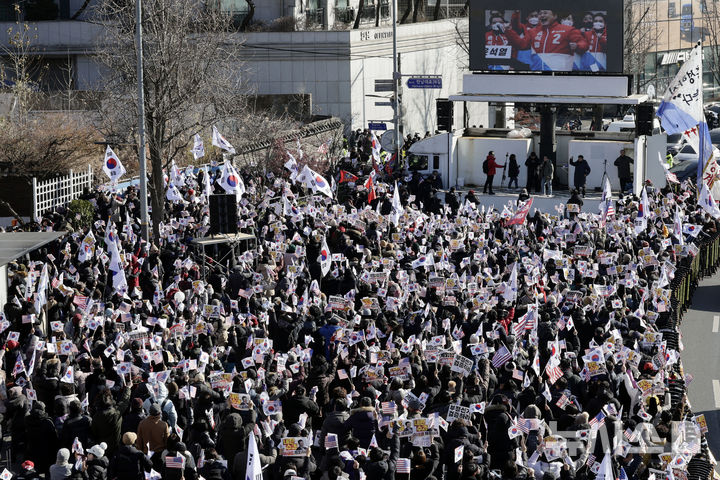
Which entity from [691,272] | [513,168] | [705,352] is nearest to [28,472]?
[705,352]

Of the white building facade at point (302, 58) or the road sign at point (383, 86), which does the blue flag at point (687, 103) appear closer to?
the road sign at point (383, 86)

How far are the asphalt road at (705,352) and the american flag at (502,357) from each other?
3325 millimetres

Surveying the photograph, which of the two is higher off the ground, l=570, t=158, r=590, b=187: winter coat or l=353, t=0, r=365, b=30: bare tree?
l=353, t=0, r=365, b=30: bare tree

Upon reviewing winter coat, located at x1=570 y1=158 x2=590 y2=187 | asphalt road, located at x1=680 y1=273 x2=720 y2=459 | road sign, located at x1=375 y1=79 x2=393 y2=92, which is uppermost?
road sign, located at x1=375 y1=79 x2=393 y2=92

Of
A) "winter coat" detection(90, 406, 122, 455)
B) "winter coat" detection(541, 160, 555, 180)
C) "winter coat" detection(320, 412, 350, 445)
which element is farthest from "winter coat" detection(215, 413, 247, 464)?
"winter coat" detection(541, 160, 555, 180)

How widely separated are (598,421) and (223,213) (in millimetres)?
12441

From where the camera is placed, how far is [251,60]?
50.6 m

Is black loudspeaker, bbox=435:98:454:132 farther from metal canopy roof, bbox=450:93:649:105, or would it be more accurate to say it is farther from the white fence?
the white fence

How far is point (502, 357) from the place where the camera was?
1695 cm

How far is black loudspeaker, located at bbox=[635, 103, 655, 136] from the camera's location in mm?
35031

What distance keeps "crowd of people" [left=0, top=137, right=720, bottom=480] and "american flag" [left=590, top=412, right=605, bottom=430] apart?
3 centimetres

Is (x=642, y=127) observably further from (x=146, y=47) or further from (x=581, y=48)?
(x=146, y=47)

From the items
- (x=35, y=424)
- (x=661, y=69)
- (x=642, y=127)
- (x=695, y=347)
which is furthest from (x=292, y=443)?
(x=661, y=69)

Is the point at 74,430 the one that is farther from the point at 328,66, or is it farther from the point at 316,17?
the point at 316,17
